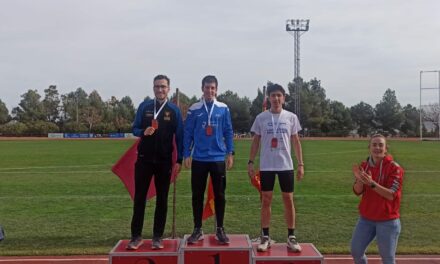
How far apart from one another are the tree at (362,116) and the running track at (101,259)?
3092 inches

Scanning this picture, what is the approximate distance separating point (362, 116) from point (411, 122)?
304 inches

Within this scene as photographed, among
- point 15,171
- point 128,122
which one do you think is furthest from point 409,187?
point 128,122

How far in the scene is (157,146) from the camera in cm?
550

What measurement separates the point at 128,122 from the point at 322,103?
111 ft

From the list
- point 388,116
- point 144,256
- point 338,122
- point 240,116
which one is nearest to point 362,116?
point 388,116

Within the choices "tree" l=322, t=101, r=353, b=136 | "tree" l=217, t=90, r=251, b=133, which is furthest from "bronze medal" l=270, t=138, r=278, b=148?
"tree" l=322, t=101, r=353, b=136

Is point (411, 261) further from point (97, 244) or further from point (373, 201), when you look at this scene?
point (97, 244)

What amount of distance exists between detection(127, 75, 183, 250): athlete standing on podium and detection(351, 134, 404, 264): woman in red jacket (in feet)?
6.78

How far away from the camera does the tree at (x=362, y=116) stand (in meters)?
82.9

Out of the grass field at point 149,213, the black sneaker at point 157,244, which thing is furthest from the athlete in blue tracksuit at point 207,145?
the grass field at point 149,213

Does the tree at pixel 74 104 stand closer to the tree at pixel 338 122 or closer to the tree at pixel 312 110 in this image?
the tree at pixel 312 110

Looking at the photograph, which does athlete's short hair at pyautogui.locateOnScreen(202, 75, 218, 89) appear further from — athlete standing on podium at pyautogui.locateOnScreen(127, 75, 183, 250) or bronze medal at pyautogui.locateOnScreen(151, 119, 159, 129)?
bronze medal at pyautogui.locateOnScreen(151, 119, 159, 129)

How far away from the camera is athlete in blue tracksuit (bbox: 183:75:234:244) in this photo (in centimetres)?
551

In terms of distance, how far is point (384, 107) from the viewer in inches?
3236
